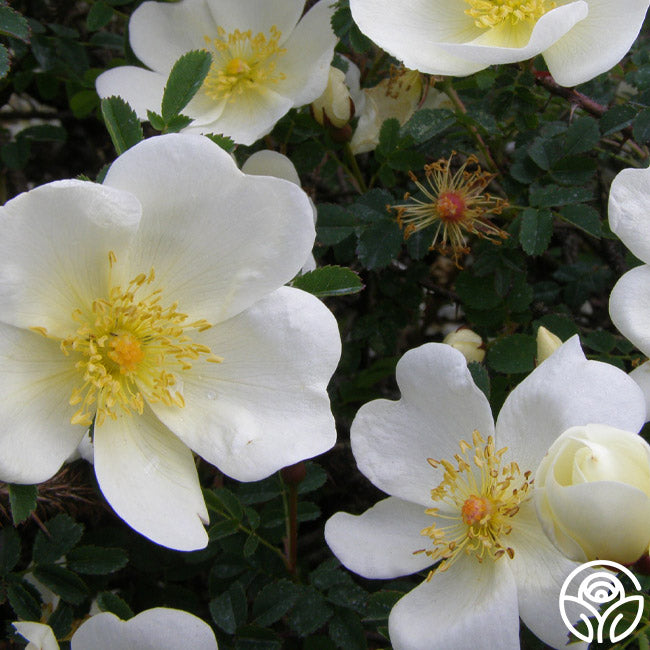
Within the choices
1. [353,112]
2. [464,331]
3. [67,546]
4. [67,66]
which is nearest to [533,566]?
[464,331]

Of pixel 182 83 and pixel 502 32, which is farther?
pixel 502 32

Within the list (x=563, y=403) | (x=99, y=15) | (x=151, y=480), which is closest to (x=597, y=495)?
(x=563, y=403)

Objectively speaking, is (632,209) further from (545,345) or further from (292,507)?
(292,507)

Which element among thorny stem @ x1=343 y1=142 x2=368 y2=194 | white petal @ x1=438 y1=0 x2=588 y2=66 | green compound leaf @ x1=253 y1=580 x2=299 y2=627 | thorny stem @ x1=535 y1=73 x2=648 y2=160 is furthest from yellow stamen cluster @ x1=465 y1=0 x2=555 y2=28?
green compound leaf @ x1=253 y1=580 x2=299 y2=627

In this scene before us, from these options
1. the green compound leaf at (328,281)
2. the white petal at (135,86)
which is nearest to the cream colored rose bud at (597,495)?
the green compound leaf at (328,281)

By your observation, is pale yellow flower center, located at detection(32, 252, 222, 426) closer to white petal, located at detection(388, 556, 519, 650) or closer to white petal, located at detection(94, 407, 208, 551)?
white petal, located at detection(94, 407, 208, 551)

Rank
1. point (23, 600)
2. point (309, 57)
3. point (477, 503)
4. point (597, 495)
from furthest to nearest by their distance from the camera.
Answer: point (309, 57), point (23, 600), point (477, 503), point (597, 495)
